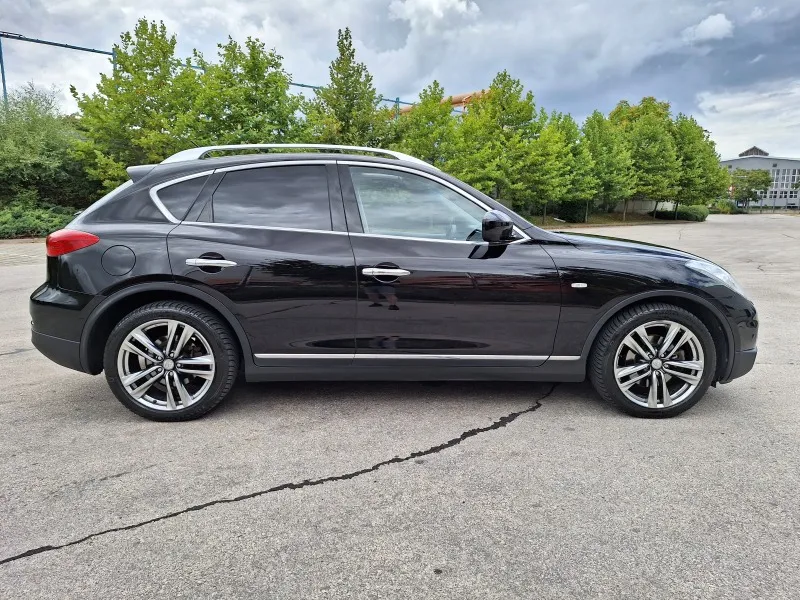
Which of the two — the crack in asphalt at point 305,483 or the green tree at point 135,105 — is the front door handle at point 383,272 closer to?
the crack in asphalt at point 305,483

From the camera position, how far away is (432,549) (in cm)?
215

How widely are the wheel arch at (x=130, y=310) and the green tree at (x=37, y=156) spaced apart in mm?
22704

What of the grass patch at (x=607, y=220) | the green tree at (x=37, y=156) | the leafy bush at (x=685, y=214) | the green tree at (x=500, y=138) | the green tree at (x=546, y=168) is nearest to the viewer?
the green tree at (x=37, y=156)

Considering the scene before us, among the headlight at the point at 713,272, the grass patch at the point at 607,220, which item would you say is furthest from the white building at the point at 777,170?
the headlight at the point at 713,272

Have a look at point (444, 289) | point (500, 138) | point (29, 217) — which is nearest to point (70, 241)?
point (444, 289)

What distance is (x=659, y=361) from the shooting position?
3.41 m

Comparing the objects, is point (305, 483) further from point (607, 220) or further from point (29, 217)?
point (607, 220)

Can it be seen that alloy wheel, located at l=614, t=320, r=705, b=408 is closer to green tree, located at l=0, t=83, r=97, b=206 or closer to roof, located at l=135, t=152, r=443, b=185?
roof, located at l=135, t=152, r=443, b=185

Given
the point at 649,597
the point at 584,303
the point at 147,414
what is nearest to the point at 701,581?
the point at 649,597

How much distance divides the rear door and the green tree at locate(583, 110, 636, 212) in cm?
3625

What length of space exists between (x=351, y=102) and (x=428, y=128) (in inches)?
148

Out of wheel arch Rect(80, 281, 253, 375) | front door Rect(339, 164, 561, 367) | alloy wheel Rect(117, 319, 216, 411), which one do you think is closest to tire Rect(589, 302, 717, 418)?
front door Rect(339, 164, 561, 367)

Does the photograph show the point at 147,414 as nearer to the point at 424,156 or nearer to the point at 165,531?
the point at 165,531

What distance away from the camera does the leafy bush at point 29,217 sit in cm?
1888
